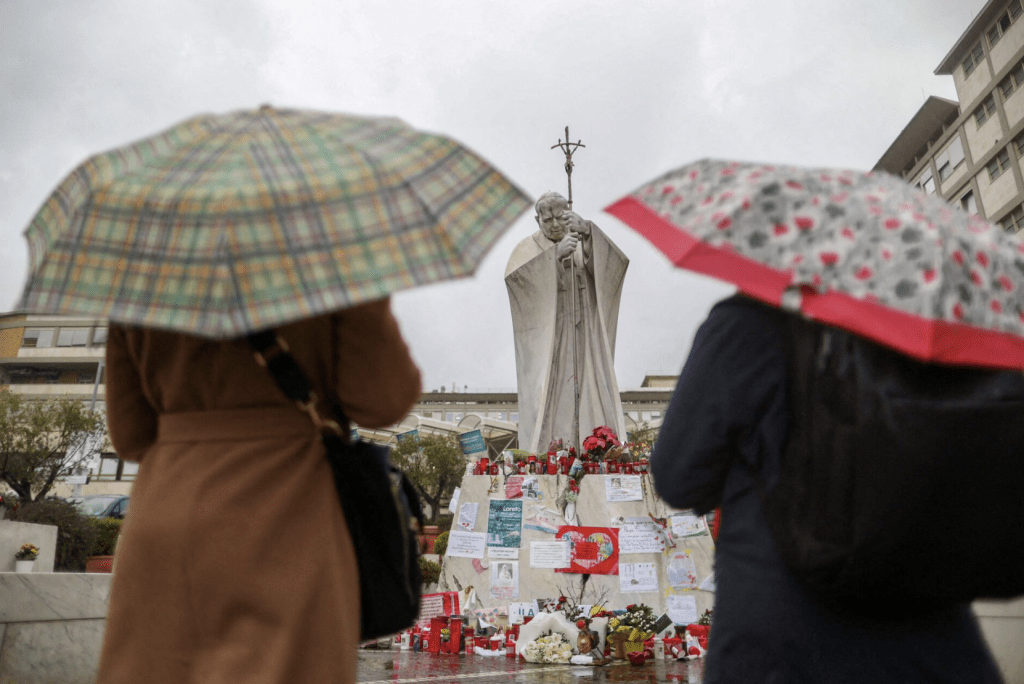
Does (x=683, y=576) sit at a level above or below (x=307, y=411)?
below

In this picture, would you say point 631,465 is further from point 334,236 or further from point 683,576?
point 334,236

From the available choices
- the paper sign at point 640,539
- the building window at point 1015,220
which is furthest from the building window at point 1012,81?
Answer: the paper sign at point 640,539

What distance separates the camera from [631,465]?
28.0 ft

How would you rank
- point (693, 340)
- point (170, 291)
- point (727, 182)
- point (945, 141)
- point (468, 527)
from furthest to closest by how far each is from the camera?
point (945, 141) < point (468, 527) < point (693, 340) < point (727, 182) < point (170, 291)

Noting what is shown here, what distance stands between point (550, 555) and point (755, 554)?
647cm

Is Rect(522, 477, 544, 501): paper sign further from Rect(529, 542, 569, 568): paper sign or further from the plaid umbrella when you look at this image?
the plaid umbrella

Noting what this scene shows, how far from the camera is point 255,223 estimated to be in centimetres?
138

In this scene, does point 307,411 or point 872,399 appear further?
point 307,411

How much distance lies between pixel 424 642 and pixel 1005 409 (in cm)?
708

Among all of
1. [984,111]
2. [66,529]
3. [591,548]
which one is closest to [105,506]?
[66,529]

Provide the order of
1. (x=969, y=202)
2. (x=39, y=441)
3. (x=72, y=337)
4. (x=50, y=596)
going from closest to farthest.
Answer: (x=50, y=596) < (x=39, y=441) < (x=969, y=202) < (x=72, y=337)

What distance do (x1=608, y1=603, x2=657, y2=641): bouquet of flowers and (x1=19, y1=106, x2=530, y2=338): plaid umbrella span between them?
18.8 ft

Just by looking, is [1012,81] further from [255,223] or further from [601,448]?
[255,223]

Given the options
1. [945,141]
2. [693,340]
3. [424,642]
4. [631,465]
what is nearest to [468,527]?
[424,642]
